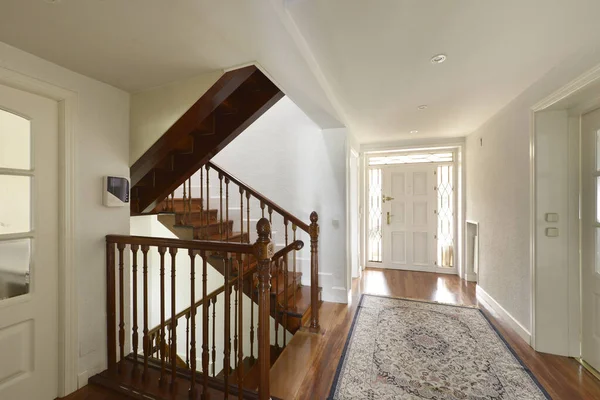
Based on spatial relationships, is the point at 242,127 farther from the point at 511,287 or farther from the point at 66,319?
the point at 511,287

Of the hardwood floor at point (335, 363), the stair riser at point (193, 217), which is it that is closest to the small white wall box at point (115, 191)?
the stair riser at point (193, 217)

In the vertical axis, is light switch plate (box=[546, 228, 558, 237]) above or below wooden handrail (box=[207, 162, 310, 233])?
below

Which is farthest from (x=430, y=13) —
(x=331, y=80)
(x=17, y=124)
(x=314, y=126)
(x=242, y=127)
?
(x=17, y=124)

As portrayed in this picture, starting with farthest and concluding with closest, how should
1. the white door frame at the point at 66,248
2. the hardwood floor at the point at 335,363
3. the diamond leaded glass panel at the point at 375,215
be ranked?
1. the diamond leaded glass panel at the point at 375,215
2. the hardwood floor at the point at 335,363
3. the white door frame at the point at 66,248

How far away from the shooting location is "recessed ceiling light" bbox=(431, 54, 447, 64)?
168 cm

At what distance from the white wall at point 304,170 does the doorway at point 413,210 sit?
1723 mm

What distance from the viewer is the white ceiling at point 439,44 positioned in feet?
4.11

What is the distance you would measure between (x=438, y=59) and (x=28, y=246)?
284 cm

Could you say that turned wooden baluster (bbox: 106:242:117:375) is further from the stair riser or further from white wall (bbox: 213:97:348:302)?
white wall (bbox: 213:97:348:302)

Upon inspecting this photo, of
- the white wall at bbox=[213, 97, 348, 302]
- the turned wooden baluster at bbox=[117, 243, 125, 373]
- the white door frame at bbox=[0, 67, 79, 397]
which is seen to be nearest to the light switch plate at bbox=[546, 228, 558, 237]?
the white wall at bbox=[213, 97, 348, 302]

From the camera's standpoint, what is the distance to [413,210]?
4.59 m

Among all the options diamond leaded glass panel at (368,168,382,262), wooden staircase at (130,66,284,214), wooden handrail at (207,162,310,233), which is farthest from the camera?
diamond leaded glass panel at (368,168,382,262)

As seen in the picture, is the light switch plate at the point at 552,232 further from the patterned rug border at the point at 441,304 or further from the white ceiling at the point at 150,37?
the white ceiling at the point at 150,37

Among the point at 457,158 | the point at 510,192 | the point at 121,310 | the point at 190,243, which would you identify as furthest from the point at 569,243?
the point at 121,310
